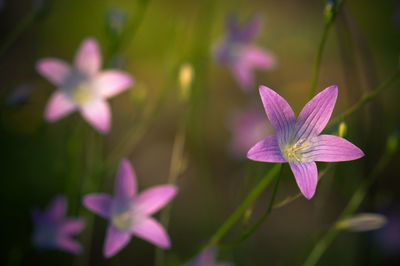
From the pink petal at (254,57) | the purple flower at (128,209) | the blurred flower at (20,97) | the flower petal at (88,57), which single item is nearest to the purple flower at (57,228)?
the purple flower at (128,209)

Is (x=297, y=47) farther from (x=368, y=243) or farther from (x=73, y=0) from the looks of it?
(x=368, y=243)

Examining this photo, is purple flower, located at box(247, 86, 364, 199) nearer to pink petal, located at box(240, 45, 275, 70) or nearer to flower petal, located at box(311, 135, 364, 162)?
flower petal, located at box(311, 135, 364, 162)

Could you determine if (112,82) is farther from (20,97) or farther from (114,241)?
(114,241)

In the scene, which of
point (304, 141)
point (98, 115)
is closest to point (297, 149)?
point (304, 141)

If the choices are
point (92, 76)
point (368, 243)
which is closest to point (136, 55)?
point (92, 76)

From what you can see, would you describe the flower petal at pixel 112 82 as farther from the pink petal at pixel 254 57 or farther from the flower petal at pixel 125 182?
the pink petal at pixel 254 57

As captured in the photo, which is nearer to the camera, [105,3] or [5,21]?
[5,21]

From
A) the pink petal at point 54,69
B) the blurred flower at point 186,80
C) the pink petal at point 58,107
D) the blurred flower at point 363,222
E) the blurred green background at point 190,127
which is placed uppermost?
the blurred flower at point 186,80
